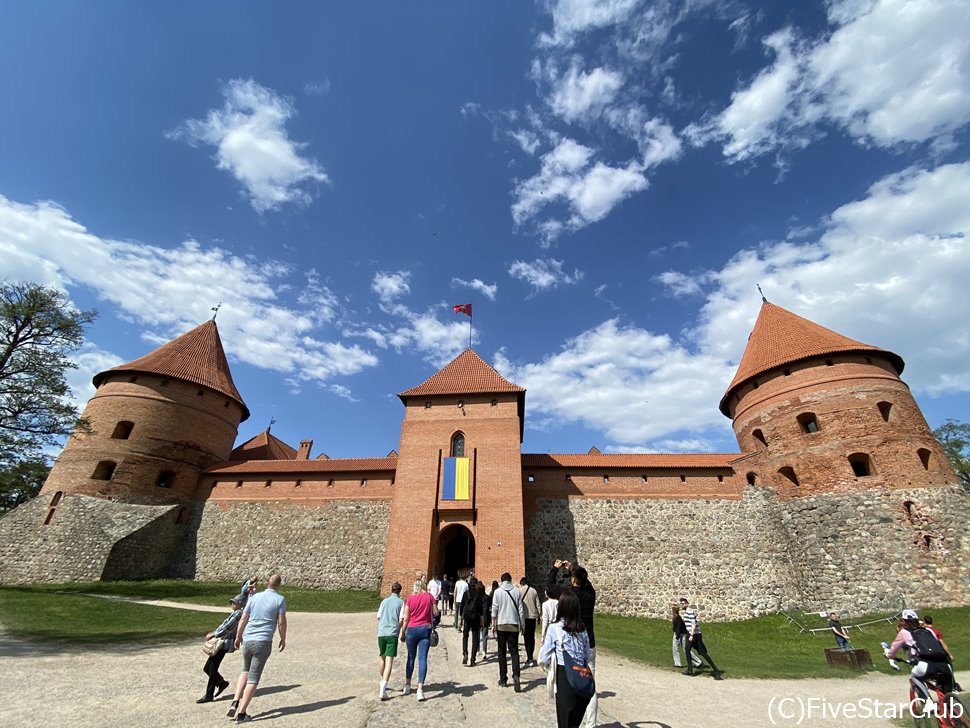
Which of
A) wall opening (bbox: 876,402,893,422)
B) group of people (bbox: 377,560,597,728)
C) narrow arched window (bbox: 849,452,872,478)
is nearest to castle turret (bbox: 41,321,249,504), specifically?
group of people (bbox: 377,560,597,728)

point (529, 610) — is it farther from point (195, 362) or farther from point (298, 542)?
point (195, 362)

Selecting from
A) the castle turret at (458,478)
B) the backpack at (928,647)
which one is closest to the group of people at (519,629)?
the backpack at (928,647)

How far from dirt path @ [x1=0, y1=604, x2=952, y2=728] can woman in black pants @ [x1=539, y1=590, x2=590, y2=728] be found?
5.17ft

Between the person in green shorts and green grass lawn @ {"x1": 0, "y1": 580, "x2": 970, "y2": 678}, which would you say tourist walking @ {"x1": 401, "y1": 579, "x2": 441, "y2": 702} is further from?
green grass lawn @ {"x1": 0, "y1": 580, "x2": 970, "y2": 678}

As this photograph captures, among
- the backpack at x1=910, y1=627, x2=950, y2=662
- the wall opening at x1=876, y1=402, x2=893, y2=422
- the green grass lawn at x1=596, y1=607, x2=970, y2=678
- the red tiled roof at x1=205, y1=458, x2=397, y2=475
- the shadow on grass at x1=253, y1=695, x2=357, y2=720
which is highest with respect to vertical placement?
the wall opening at x1=876, y1=402, x2=893, y2=422

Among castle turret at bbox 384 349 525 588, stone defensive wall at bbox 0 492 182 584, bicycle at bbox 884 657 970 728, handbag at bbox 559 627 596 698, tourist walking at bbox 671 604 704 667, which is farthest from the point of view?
stone defensive wall at bbox 0 492 182 584

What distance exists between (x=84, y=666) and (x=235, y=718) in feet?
14.4

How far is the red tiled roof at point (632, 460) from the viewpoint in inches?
811

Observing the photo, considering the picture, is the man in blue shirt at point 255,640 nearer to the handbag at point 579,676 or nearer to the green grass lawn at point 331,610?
the handbag at point 579,676

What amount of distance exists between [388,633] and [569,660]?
3.02 metres

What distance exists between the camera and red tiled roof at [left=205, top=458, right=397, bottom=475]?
2179 cm

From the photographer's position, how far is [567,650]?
13.1 ft

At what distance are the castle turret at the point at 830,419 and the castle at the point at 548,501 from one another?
0.25 ft

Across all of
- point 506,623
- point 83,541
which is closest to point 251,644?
point 506,623
